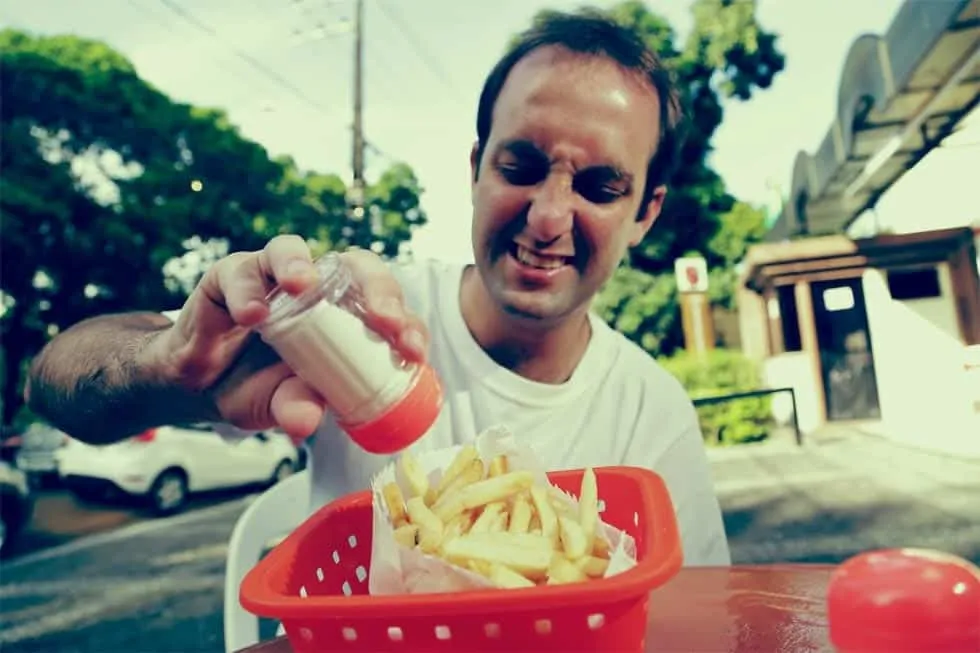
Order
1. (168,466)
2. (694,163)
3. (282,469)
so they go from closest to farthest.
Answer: (694,163), (168,466), (282,469)

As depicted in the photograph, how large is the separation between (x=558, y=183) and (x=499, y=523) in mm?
636

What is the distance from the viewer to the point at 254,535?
112 centimetres

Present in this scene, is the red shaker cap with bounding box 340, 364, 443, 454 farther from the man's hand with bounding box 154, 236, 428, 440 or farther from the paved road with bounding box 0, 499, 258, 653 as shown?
the paved road with bounding box 0, 499, 258, 653

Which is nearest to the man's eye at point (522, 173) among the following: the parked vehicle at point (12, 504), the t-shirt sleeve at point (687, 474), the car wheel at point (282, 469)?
the t-shirt sleeve at point (687, 474)

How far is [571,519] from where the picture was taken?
56 centimetres

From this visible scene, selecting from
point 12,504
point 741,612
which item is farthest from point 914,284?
point 12,504

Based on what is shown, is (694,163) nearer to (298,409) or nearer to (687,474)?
(687,474)

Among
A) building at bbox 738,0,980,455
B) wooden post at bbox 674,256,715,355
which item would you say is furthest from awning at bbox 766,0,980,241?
wooden post at bbox 674,256,715,355

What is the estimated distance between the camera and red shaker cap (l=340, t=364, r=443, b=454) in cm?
59

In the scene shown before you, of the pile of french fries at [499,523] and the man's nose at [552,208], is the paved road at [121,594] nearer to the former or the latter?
the man's nose at [552,208]

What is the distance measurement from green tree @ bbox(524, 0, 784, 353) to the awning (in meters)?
0.19

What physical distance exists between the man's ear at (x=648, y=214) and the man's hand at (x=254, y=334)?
26.9 inches

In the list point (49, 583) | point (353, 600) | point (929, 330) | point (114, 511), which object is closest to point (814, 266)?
point (929, 330)

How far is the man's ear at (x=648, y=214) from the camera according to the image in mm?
1288
